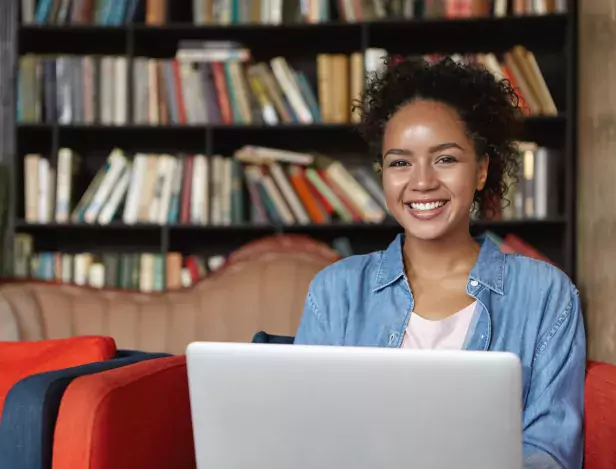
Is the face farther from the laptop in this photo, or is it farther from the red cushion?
the laptop

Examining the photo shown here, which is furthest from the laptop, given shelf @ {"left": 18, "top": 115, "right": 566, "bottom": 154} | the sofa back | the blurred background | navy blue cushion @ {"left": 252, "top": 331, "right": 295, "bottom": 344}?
shelf @ {"left": 18, "top": 115, "right": 566, "bottom": 154}

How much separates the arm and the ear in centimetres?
24

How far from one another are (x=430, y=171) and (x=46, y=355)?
2.83 ft

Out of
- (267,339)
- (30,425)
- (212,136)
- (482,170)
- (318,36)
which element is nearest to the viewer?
(30,425)

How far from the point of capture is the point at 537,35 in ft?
9.59

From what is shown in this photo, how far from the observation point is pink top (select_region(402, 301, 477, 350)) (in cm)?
130

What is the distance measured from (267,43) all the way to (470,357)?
252 centimetres

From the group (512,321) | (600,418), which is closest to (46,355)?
(512,321)

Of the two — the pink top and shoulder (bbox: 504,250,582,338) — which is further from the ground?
shoulder (bbox: 504,250,582,338)

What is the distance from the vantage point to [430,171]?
131 centimetres

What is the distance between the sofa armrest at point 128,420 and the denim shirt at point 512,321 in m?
0.25

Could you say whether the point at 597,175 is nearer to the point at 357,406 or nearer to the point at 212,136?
the point at 212,136

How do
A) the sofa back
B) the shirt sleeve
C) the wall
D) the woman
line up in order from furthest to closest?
the sofa back < the wall < the shirt sleeve < the woman

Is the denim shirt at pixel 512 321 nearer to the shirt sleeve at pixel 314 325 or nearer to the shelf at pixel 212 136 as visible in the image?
the shirt sleeve at pixel 314 325
